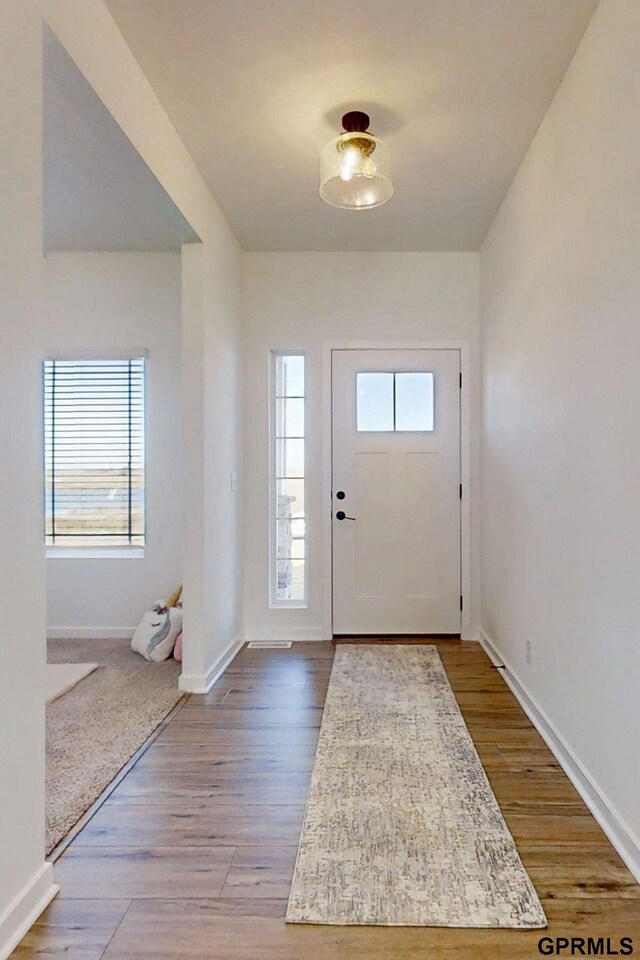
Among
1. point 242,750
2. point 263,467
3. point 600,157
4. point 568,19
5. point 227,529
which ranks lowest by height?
point 242,750

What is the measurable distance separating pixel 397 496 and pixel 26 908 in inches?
123

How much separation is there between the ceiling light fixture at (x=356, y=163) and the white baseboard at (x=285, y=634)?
272 cm

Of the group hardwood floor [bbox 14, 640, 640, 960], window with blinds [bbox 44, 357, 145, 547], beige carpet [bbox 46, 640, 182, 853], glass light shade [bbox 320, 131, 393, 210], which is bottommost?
beige carpet [bbox 46, 640, 182, 853]

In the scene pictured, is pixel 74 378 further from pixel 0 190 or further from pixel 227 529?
pixel 0 190

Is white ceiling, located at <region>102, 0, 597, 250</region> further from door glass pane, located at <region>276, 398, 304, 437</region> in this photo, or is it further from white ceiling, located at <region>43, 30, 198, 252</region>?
door glass pane, located at <region>276, 398, 304, 437</region>

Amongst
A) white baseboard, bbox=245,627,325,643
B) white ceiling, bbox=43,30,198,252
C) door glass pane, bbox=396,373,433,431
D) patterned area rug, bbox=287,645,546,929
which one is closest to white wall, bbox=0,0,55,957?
white ceiling, bbox=43,30,198,252

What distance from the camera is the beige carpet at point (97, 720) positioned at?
212 cm

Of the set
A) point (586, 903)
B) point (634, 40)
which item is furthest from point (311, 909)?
point (634, 40)

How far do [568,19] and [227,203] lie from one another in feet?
6.32

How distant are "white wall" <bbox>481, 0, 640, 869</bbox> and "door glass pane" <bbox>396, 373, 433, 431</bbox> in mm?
1003

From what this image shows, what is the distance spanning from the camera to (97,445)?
4.25 metres

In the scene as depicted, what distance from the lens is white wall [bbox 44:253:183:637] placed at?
4.19 metres

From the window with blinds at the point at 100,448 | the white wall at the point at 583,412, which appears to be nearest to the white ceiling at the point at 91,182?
the window with blinds at the point at 100,448

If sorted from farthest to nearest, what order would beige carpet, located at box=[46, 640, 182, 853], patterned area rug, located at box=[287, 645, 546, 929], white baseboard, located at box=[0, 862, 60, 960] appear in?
beige carpet, located at box=[46, 640, 182, 853] → patterned area rug, located at box=[287, 645, 546, 929] → white baseboard, located at box=[0, 862, 60, 960]
